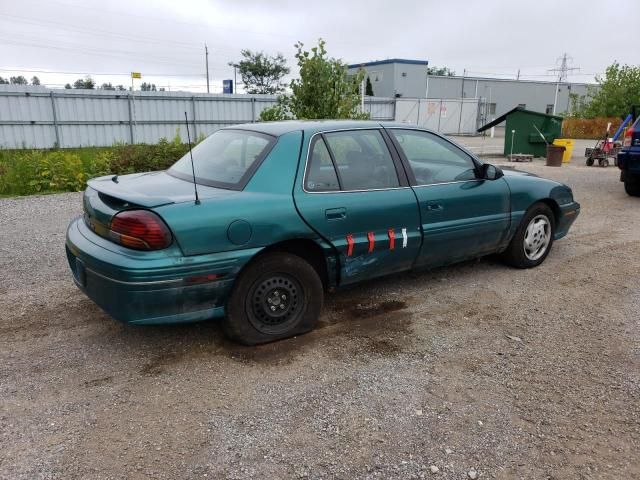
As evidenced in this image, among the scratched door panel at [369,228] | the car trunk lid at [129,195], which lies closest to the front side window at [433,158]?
the scratched door panel at [369,228]

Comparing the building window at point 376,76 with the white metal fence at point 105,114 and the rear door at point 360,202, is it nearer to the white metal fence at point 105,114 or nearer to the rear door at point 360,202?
the white metal fence at point 105,114

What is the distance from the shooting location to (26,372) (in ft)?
10.6

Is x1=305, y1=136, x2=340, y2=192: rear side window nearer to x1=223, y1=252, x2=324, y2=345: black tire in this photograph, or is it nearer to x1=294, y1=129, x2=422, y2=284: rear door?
x1=294, y1=129, x2=422, y2=284: rear door

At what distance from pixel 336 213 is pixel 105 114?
19.1 m

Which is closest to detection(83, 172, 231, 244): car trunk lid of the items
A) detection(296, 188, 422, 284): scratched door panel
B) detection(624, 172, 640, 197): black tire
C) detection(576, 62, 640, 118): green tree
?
detection(296, 188, 422, 284): scratched door panel

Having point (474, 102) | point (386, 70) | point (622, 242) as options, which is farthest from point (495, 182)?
point (386, 70)

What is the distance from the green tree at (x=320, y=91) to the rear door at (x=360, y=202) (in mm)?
5657

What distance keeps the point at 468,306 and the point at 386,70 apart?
3937 centimetres

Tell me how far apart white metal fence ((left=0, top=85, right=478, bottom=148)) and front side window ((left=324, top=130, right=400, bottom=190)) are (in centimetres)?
1354

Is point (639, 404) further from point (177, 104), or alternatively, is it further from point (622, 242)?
point (177, 104)

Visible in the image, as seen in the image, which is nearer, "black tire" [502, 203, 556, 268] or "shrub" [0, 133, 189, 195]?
"black tire" [502, 203, 556, 268]

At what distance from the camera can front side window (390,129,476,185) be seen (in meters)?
4.27

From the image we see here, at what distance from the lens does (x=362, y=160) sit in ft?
13.2

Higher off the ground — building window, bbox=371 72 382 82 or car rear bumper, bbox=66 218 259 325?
building window, bbox=371 72 382 82
